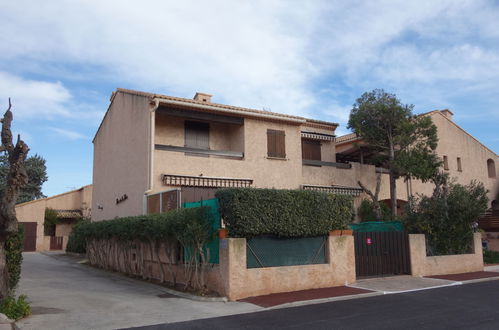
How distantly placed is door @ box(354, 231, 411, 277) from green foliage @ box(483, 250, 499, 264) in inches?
355

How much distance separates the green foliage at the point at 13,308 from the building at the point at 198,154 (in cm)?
671

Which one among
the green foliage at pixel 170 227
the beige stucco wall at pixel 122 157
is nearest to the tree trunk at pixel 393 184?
the beige stucco wall at pixel 122 157

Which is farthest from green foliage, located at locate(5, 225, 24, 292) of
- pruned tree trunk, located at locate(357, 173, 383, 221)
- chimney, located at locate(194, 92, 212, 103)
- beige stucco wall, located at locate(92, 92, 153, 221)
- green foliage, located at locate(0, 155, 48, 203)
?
green foliage, located at locate(0, 155, 48, 203)

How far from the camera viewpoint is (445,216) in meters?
17.0

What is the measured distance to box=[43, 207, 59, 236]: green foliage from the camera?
38.2 m

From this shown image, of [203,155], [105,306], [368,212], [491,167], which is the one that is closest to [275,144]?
[203,155]

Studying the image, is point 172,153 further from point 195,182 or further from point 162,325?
point 162,325

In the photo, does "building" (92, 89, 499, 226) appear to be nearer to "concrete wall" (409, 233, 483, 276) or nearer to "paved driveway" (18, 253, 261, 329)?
"paved driveway" (18, 253, 261, 329)

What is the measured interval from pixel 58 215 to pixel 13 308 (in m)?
31.7

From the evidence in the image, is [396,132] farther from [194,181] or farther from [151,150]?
[151,150]

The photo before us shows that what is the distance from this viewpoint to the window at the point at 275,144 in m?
20.4

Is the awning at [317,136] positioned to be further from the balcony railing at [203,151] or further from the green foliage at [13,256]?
the green foliage at [13,256]

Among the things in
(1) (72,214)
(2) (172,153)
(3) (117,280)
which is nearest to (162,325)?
(3) (117,280)

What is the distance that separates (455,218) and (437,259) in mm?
1867
